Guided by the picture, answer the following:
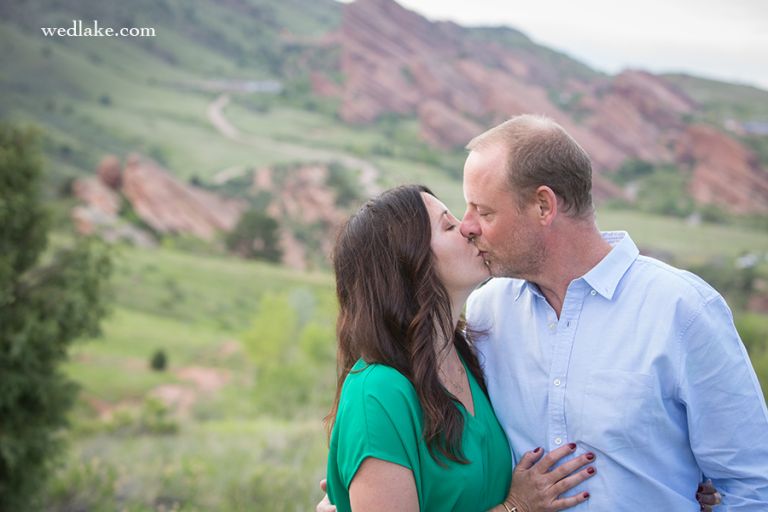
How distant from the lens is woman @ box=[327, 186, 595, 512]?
7.32 ft


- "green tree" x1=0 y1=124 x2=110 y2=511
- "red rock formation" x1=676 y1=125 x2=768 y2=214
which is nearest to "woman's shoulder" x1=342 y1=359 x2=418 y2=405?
"green tree" x1=0 y1=124 x2=110 y2=511

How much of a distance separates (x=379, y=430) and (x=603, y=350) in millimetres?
811

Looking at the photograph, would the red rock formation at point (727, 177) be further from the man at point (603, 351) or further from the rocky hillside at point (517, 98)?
the man at point (603, 351)

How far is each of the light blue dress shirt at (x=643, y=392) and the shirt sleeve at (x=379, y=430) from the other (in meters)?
0.53

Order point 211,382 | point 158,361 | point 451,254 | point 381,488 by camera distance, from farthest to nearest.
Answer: point 211,382 → point 158,361 → point 451,254 → point 381,488

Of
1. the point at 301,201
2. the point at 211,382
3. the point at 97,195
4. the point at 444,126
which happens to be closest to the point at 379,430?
the point at 211,382

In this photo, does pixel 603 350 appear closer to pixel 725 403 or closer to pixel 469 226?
pixel 725 403

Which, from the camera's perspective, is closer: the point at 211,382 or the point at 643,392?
the point at 643,392

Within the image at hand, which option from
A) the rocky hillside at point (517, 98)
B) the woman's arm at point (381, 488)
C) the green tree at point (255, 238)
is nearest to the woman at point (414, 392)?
the woman's arm at point (381, 488)

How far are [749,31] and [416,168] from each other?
18.0 metres

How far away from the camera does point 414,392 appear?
7.70 ft

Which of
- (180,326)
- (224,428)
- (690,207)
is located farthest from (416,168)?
(224,428)

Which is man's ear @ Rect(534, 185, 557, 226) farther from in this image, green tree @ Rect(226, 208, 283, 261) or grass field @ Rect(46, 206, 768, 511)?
green tree @ Rect(226, 208, 283, 261)

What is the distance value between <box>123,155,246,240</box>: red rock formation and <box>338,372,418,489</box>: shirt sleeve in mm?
33710
